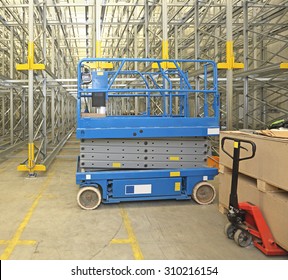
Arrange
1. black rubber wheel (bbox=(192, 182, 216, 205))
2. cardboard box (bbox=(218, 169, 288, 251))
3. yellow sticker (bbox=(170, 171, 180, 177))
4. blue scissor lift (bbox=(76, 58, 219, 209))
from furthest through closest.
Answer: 1. black rubber wheel (bbox=(192, 182, 216, 205))
2. yellow sticker (bbox=(170, 171, 180, 177))
3. blue scissor lift (bbox=(76, 58, 219, 209))
4. cardboard box (bbox=(218, 169, 288, 251))

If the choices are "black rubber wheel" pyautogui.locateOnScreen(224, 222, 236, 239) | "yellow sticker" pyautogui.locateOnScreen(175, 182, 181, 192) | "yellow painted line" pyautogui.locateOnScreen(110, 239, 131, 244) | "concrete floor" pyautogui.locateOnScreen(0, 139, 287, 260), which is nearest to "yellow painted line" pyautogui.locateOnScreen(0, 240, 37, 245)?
"concrete floor" pyautogui.locateOnScreen(0, 139, 287, 260)

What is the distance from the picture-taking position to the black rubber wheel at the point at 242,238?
12.5ft

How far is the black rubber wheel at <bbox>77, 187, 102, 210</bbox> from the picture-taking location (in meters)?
5.34

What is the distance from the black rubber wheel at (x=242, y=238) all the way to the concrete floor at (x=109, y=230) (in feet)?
0.23

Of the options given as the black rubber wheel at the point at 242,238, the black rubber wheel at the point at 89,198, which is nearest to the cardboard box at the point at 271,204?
the black rubber wheel at the point at 242,238

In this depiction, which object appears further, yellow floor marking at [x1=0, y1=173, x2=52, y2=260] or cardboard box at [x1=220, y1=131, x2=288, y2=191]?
yellow floor marking at [x1=0, y1=173, x2=52, y2=260]

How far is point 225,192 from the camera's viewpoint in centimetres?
482

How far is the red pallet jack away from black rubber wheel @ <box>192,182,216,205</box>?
5.33ft

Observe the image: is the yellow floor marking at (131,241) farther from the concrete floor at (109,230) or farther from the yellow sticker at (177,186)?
the yellow sticker at (177,186)

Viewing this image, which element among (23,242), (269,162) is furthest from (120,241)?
(269,162)

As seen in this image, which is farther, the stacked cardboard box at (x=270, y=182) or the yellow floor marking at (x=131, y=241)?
the yellow floor marking at (x=131, y=241)

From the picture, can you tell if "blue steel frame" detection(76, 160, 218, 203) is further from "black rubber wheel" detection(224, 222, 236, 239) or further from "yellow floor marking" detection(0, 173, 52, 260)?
"black rubber wheel" detection(224, 222, 236, 239)
